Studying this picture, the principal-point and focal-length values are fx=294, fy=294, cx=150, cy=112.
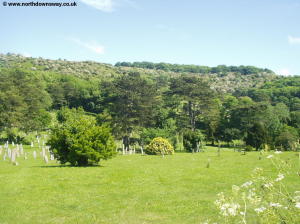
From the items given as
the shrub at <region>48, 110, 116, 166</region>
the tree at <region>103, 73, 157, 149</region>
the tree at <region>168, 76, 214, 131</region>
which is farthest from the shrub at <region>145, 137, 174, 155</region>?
the tree at <region>168, 76, 214, 131</region>

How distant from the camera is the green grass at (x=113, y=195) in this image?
45.4 ft

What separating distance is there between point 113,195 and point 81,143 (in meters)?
12.1

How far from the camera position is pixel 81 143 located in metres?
29.0

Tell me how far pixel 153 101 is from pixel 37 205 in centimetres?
6032

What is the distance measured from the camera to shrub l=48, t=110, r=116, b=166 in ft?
94.7

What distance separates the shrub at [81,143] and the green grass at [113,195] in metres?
2.71

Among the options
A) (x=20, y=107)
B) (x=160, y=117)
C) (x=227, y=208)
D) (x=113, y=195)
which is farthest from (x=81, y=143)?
(x=20, y=107)

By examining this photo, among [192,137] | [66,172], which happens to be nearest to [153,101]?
[192,137]

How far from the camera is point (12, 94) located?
238ft

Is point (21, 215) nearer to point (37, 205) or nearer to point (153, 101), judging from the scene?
point (37, 205)

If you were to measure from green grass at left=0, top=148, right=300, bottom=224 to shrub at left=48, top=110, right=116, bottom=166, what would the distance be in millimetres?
2711

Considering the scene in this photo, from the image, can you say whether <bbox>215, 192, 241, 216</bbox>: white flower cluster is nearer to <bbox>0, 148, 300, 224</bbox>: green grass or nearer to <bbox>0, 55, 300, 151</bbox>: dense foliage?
<bbox>0, 148, 300, 224</bbox>: green grass

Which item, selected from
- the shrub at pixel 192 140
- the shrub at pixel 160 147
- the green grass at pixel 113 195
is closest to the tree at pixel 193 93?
the shrub at pixel 192 140

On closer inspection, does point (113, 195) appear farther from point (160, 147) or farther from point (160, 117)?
point (160, 117)
